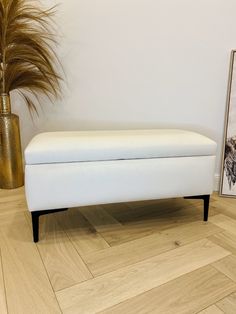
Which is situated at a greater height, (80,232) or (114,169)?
(114,169)

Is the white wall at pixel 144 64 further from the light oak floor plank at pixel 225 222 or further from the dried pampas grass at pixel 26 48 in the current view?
the light oak floor plank at pixel 225 222

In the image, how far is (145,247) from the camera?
1.13 meters

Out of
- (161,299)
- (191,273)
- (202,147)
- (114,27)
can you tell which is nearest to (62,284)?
(161,299)

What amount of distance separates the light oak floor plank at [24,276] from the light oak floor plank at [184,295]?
0.69 ft

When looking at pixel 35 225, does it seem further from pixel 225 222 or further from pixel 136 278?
pixel 225 222

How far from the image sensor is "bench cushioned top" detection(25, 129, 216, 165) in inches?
42.2

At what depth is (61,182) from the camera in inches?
43.1

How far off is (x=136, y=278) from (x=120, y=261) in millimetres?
113

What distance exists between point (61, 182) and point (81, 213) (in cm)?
40

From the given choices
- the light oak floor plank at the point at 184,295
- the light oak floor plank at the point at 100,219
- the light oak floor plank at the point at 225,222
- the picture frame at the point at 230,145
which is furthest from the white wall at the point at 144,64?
the light oak floor plank at the point at 184,295

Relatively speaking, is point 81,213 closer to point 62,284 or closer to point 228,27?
point 62,284

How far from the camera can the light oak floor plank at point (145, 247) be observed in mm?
1020

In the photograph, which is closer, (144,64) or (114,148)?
(114,148)

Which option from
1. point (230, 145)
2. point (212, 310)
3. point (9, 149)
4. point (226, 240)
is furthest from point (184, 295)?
point (9, 149)
